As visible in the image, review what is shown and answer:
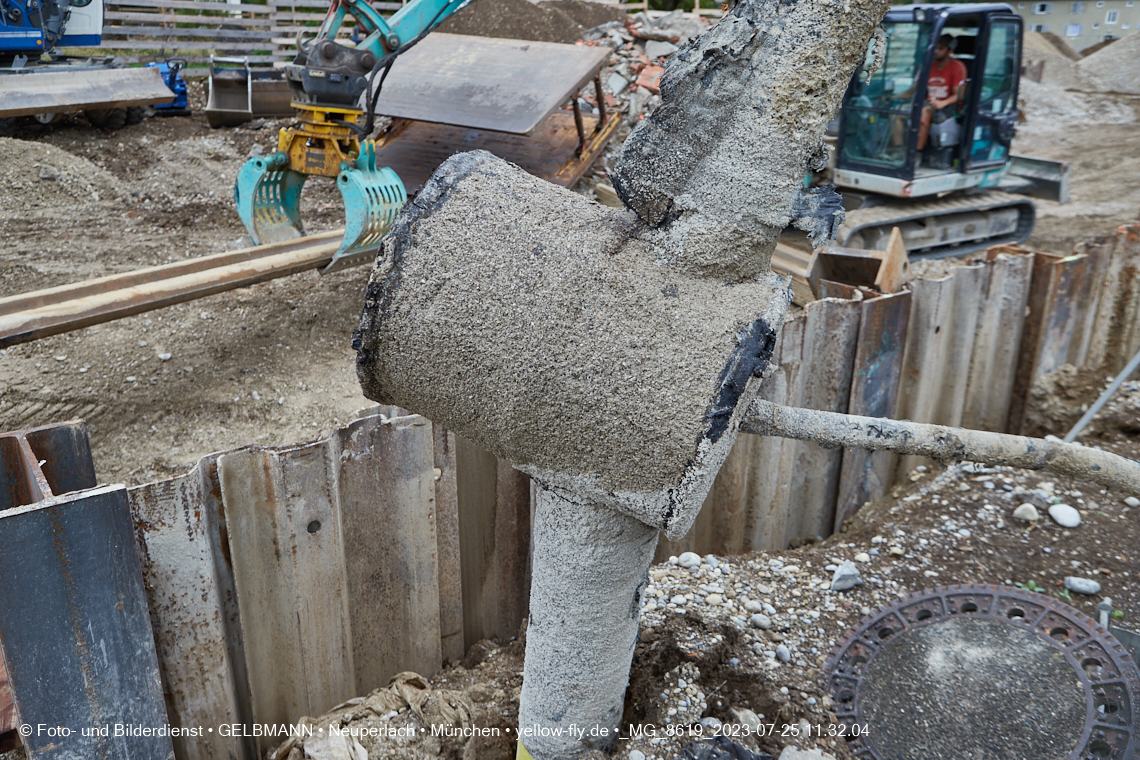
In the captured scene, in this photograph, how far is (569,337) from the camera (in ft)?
5.32

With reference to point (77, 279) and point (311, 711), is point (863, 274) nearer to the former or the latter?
point (311, 711)

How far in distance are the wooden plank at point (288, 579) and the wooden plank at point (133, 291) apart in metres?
2.49

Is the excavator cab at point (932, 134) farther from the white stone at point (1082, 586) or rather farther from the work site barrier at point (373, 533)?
the white stone at point (1082, 586)

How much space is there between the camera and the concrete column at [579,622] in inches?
78.5

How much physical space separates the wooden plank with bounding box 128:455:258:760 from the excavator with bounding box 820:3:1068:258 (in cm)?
742

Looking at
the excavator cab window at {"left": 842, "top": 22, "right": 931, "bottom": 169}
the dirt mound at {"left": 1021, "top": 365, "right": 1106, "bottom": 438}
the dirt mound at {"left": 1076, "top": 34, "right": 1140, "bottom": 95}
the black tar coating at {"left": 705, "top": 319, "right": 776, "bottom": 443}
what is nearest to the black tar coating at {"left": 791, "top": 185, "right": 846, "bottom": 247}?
the black tar coating at {"left": 705, "top": 319, "right": 776, "bottom": 443}

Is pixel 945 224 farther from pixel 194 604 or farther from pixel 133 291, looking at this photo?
pixel 194 604

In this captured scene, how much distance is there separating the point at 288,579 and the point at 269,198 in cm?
466

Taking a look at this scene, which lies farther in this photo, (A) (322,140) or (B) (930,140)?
(B) (930,140)

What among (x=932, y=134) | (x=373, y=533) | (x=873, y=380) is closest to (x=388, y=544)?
(x=373, y=533)

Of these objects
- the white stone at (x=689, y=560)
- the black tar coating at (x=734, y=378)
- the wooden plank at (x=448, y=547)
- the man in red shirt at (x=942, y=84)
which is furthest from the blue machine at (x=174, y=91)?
the black tar coating at (x=734, y=378)

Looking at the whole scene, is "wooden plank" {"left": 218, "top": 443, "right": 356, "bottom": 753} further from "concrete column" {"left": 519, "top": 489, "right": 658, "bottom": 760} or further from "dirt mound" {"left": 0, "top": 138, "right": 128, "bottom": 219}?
"dirt mound" {"left": 0, "top": 138, "right": 128, "bottom": 219}

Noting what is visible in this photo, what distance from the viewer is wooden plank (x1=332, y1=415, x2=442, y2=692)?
2.53 meters

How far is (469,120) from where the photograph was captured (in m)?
7.73
